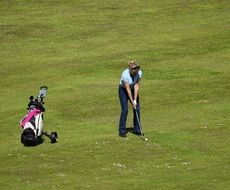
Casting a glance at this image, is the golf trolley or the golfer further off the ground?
the golfer

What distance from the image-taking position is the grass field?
27.6 meters

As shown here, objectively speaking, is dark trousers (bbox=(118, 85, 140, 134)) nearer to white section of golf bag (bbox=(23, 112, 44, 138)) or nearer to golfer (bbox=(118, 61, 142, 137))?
golfer (bbox=(118, 61, 142, 137))

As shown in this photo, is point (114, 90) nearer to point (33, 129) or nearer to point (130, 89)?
point (130, 89)

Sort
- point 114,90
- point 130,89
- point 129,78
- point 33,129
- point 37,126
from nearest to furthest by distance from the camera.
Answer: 1. point 33,129
2. point 37,126
3. point 129,78
4. point 130,89
5. point 114,90

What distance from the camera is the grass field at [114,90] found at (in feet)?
90.6

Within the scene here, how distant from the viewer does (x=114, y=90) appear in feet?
132

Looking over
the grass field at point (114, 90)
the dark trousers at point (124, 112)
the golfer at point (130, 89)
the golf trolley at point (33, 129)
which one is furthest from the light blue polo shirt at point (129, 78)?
the golf trolley at point (33, 129)

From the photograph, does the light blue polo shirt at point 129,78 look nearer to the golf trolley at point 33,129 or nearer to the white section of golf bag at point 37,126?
the golf trolley at point 33,129

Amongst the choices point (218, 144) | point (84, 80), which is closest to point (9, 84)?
point (84, 80)

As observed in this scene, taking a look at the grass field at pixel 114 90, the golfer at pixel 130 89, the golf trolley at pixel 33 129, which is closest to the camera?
the grass field at pixel 114 90

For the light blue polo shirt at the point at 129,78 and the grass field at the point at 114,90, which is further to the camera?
the light blue polo shirt at the point at 129,78

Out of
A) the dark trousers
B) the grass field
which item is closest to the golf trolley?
the grass field

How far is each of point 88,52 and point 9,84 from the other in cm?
709

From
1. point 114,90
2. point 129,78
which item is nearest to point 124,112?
point 129,78
